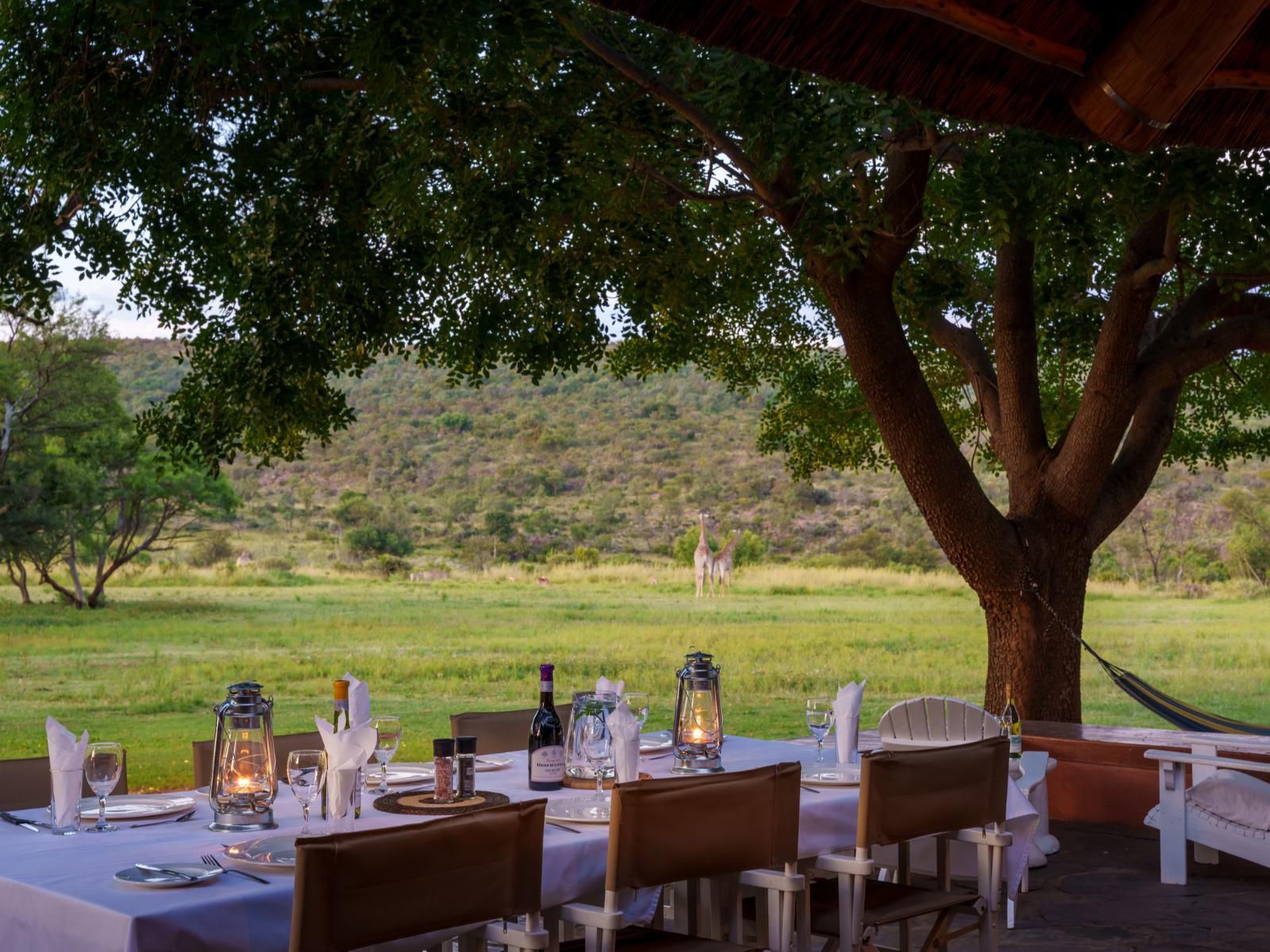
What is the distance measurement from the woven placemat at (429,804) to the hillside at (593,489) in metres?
26.6

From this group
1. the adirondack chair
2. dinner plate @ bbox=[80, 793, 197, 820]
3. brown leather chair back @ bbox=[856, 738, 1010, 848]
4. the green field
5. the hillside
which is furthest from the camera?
the hillside

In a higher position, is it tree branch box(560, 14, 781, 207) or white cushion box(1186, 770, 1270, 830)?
tree branch box(560, 14, 781, 207)

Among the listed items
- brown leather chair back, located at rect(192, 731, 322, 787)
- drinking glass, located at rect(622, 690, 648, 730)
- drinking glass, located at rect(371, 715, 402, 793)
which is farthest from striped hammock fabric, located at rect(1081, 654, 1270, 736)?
drinking glass, located at rect(371, 715, 402, 793)

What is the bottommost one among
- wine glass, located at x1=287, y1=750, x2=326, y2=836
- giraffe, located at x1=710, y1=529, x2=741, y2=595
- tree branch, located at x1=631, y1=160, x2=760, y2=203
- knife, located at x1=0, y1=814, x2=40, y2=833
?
knife, located at x1=0, y1=814, x2=40, y2=833

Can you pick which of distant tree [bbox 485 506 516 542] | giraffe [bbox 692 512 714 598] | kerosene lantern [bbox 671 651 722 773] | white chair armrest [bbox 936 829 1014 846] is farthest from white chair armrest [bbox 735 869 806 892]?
distant tree [bbox 485 506 516 542]

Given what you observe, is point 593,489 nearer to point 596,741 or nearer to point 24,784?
point 24,784

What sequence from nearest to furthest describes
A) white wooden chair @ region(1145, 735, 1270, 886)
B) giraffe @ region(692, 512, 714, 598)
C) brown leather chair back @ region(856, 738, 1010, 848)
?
brown leather chair back @ region(856, 738, 1010, 848) → white wooden chair @ region(1145, 735, 1270, 886) → giraffe @ region(692, 512, 714, 598)

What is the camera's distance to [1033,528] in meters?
6.93

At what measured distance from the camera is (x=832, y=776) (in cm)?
349

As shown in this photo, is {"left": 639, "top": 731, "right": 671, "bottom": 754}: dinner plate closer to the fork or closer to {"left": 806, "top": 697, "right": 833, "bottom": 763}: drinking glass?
{"left": 806, "top": 697, "right": 833, "bottom": 763}: drinking glass

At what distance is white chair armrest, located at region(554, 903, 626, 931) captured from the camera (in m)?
2.58

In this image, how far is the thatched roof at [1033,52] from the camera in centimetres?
159

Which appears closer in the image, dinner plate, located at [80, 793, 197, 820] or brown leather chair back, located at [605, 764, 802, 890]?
brown leather chair back, located at [605, 764, 802, 890]

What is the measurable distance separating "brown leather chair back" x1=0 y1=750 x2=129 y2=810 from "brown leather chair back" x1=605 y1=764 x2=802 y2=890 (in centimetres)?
141
